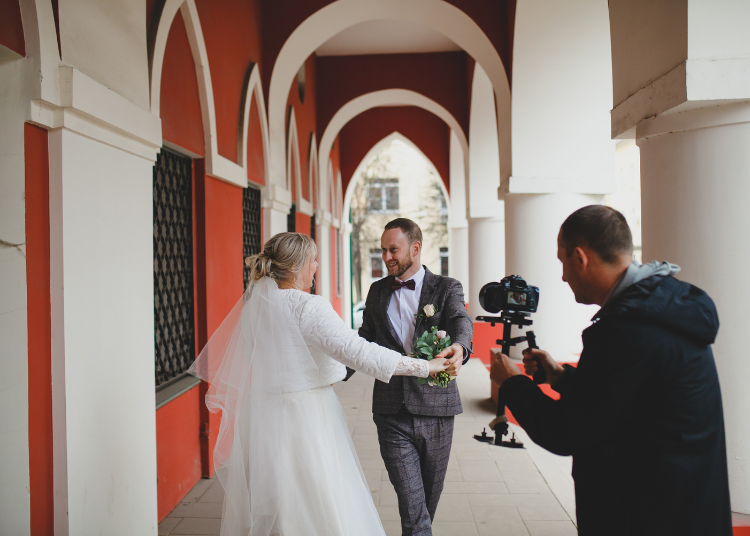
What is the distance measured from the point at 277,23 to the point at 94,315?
509cm

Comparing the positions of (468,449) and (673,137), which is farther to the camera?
(468,449)

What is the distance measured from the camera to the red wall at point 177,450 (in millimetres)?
3592

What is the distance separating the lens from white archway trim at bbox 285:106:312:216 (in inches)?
307

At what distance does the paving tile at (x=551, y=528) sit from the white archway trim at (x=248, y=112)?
13.0 feet

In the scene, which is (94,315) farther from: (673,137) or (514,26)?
(514,26)

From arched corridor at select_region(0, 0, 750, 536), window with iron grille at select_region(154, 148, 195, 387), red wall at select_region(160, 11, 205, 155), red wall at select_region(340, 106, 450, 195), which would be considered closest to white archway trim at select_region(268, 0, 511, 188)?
arched corridor at select_region(0, 0, 750, 536)

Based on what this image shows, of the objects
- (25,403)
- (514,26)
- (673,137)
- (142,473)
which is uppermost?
(514,26)

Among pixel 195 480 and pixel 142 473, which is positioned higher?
pixel 142 473

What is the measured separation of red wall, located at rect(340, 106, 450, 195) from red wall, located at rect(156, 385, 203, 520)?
34.6ft

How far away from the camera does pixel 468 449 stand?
17.0 feet

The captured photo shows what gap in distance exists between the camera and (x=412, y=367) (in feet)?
7.97

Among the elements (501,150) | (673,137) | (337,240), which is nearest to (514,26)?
(501,150)

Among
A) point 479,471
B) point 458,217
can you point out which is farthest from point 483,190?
point 479,471

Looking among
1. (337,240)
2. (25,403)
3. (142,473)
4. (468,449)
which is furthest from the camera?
(337,240)
